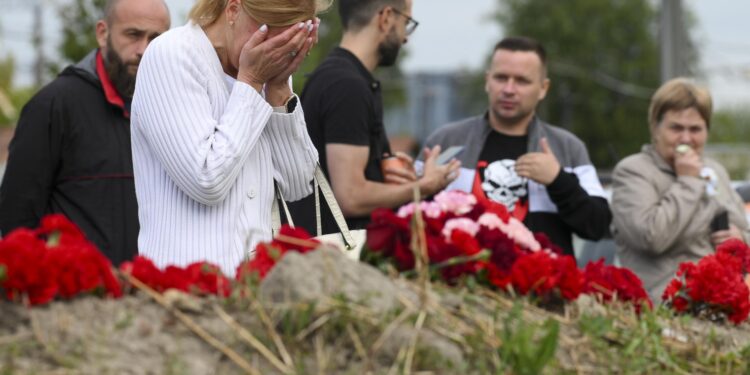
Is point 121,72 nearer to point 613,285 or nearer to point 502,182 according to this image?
point 502,182

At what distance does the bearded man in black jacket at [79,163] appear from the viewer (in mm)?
4867

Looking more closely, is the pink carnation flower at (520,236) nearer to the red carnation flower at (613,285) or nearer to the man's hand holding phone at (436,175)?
the red carnation flower at (613,285)

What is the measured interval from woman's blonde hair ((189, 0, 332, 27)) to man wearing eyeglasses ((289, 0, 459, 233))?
5.17 feet

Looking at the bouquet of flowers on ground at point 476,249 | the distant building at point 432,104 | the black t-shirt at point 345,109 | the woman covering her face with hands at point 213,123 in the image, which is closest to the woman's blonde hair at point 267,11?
the woman covering her face with hands at point 213,123

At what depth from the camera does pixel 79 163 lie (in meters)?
4.96

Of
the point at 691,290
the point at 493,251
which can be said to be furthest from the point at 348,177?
the point at 493,251

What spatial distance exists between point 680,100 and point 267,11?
3.30 meters

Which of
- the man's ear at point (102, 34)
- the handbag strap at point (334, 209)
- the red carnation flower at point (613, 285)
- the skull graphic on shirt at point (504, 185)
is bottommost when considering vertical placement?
the skull graphic on shirt at point (504, 185)

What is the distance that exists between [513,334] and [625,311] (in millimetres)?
539

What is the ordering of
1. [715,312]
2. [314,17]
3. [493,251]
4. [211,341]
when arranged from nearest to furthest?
[211,341], [493,251], [715,312], [314,17]

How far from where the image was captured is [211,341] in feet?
7.62

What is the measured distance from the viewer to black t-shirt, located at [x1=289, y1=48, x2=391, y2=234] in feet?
16.8

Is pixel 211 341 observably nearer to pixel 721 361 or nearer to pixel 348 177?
pixel 721 361

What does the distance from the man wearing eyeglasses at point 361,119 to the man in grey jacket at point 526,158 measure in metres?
0.36
